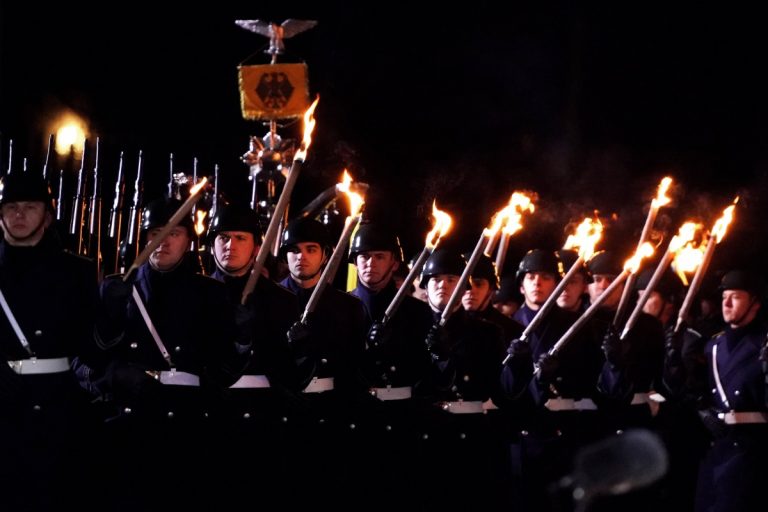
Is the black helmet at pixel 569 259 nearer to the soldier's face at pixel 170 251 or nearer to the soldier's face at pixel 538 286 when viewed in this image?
the soldier's face at pixel 538 286

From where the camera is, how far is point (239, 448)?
319 inches

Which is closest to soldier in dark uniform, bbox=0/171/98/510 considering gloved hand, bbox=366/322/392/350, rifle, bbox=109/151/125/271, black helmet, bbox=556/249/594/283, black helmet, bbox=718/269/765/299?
gloved hand, bbox=366/322/392/350

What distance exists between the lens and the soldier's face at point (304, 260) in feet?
29.4

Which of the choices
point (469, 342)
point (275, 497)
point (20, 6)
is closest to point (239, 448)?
point (275, 497)

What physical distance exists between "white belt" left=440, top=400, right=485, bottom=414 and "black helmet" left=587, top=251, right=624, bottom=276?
9.90 ft

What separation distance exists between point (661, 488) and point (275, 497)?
16.3 feet

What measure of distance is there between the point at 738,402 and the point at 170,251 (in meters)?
5.10

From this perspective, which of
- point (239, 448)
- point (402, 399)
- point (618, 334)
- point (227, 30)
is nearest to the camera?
point (239, 448)

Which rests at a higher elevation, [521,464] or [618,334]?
[618,334]

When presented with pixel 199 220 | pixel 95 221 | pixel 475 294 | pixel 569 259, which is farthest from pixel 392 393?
pixel 569 259

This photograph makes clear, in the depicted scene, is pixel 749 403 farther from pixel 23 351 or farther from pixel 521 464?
pixel 23 351

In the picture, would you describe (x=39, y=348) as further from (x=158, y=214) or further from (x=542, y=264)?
(x=542, y=264)

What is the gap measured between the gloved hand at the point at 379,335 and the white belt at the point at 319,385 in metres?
0.42

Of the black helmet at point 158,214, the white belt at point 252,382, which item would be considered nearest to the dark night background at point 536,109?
the black helmet at point 158,214
